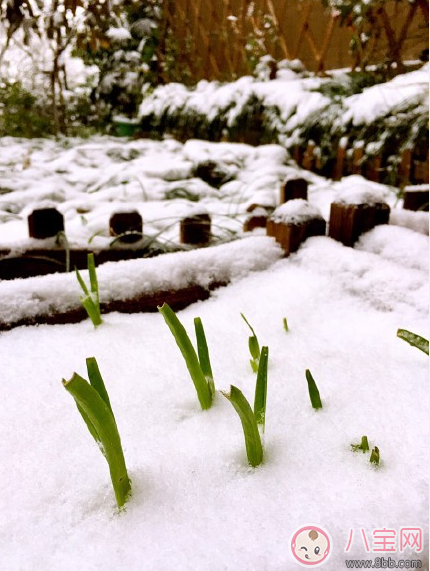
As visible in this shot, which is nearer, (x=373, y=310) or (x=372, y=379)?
(x=372, y=379)

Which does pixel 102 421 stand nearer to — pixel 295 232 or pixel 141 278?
pixel 141 278

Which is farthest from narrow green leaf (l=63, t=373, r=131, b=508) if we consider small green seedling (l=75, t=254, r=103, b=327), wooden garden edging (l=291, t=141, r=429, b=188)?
wooden garden edging (l=291, t=141, r=429, b=188)

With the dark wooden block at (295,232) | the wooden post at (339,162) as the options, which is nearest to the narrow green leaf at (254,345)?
the dark wooden block at (295,232)

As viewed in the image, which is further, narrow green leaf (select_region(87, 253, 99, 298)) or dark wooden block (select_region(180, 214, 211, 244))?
dark wooden block (select_region(180, 214, 211, 244))

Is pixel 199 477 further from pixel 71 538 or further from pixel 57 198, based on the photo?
pixel 57 198

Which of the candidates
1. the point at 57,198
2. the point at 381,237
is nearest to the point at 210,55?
the point at 57,198

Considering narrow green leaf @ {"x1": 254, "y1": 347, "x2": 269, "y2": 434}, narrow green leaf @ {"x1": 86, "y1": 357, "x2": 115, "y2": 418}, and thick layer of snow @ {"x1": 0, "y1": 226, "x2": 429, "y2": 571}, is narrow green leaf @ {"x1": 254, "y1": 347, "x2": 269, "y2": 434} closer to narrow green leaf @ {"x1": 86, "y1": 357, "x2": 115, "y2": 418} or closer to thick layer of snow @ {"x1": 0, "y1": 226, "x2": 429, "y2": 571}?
thick layer of snow @ {"x1": 0, "y1": 226, "x2": 429, "y2": 571}

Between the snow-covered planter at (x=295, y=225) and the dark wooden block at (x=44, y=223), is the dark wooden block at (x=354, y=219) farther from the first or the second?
the dark wooden block at (x=44, y=223)
